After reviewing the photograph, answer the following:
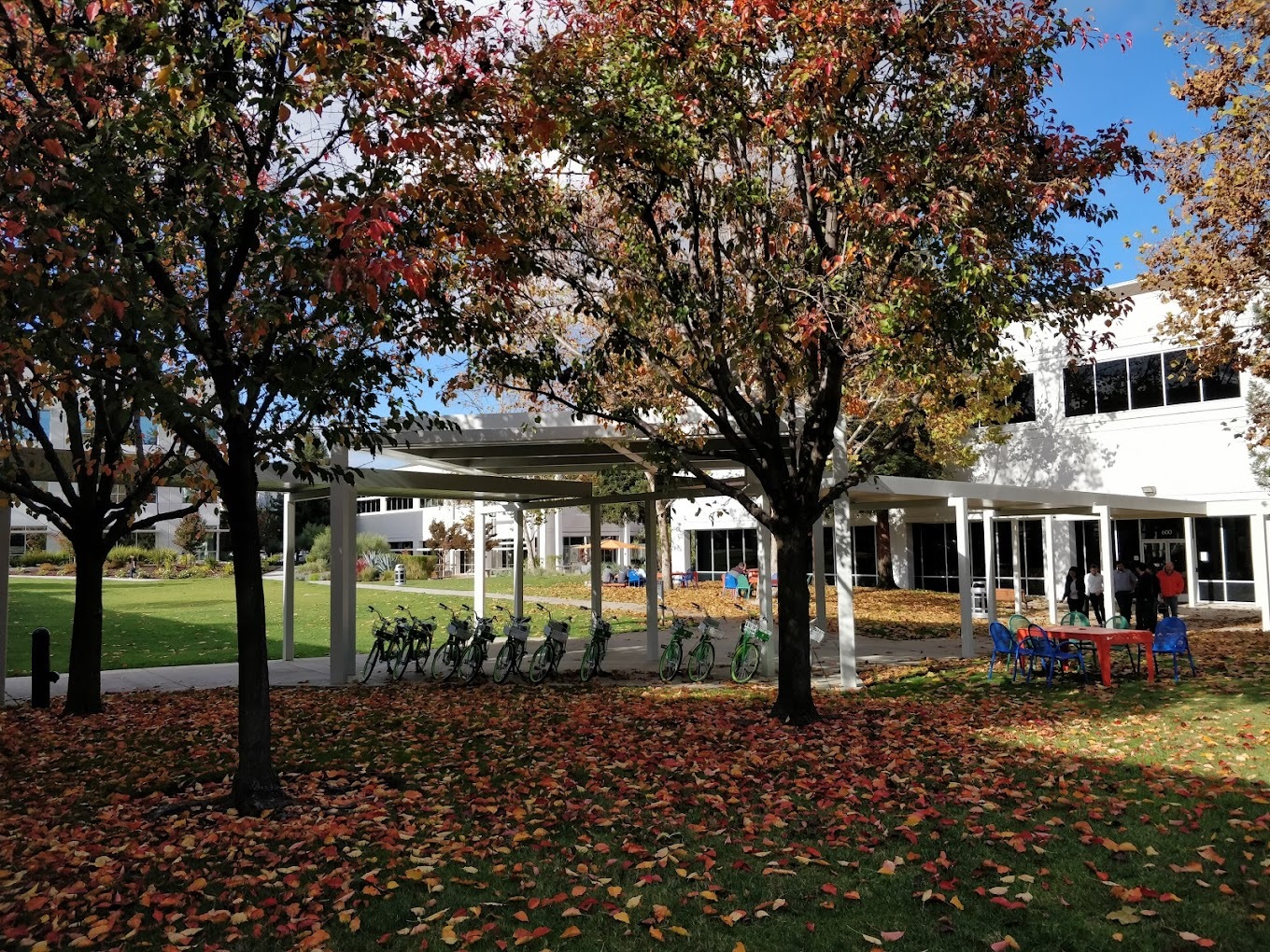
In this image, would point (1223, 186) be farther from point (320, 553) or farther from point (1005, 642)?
point (320, 553)

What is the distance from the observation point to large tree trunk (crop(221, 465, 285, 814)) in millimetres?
6832

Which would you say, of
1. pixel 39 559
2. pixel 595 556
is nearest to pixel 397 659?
pixel 595 556

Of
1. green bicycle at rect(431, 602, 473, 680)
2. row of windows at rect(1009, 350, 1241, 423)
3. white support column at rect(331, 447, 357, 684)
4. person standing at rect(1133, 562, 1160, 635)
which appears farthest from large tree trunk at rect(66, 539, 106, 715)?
row of windows at rect(1009, 350, 1241, 423)

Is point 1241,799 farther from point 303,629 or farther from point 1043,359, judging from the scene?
Result: point 1043,359

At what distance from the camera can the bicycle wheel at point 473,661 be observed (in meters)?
13.6

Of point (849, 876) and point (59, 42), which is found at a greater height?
point (59, 42)

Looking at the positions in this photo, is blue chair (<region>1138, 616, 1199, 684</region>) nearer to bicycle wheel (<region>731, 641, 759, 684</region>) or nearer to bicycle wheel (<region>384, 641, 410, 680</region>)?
bicycle wheel (<region>731, 641, 759, 684</region>)

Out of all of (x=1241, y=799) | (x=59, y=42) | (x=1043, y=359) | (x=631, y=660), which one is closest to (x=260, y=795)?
(x=59, y=42)

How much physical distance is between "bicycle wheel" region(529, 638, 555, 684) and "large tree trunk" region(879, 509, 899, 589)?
22.2m

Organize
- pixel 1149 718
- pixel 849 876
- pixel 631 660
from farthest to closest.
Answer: pixel 631 660 < pixel 1149 718 < pixel 849 876

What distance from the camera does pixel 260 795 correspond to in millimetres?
6785

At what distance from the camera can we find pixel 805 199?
9508 millimetres

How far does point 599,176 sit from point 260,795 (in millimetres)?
5883

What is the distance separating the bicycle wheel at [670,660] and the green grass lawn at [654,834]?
3.30 meters
